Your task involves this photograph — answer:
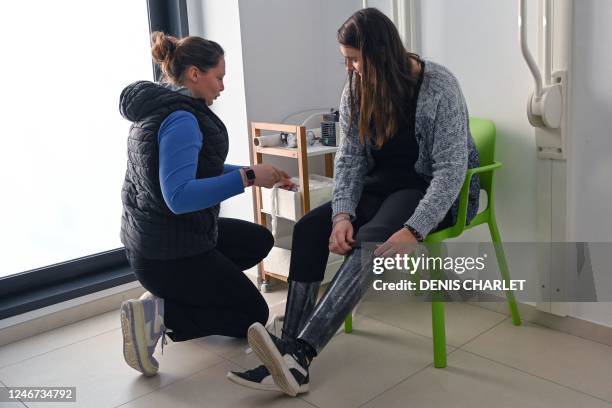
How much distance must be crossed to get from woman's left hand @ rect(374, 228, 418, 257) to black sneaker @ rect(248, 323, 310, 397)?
0.34 m

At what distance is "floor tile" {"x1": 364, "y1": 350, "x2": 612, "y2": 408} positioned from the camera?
5.81 ft

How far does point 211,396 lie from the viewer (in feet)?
6.33

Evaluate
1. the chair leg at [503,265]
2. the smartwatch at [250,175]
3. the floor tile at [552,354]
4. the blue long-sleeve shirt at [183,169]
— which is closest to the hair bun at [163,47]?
the blue long-sleeve shirt at [183,169]

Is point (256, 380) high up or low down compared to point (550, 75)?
down

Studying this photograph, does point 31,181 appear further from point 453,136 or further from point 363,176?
point 453,136

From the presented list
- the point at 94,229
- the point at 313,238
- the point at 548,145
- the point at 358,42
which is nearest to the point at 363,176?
the point at 313,238

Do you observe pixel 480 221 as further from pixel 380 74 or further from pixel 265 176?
pixel 265 176

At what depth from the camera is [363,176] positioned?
6.87ft

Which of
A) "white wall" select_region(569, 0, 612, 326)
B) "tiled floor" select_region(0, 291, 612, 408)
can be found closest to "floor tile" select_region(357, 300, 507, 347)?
"tiled floor" select_region(0, 291, 612, 408)

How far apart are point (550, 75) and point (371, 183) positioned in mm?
613

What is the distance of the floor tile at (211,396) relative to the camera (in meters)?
1.86

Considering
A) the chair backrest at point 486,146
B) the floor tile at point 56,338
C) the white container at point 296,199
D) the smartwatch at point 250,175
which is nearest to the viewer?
the smartwatch at point 250,175

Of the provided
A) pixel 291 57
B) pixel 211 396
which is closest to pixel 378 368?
pixel 211 396

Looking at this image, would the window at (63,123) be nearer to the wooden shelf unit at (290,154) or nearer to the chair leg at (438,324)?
the wooden shelf unit at (290,154)
